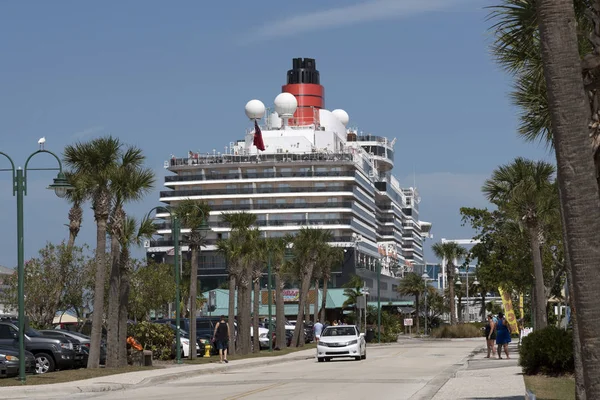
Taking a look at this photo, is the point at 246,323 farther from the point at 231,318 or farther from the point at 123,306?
the point at 123,306

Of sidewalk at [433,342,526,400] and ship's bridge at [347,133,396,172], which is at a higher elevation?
ship's bridge at [347,133,396,172]

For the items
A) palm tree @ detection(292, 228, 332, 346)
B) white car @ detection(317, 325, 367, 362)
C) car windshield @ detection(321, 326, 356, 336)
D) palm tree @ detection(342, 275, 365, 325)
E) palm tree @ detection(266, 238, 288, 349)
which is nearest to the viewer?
white car @ detection(317, 325, 367, 362)

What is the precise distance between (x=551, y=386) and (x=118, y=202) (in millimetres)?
17731

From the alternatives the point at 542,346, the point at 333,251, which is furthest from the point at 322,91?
the point at 542,346

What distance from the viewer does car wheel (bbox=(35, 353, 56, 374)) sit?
3197cm

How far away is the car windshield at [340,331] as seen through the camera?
135ft

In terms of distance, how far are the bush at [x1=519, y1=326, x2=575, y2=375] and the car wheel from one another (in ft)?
47.9

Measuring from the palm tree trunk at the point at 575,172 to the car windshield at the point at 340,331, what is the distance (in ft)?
105

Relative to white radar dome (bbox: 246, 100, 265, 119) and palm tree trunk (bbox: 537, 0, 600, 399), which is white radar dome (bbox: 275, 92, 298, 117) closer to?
white radar dome (bbox: 246, 100, 265, 119)

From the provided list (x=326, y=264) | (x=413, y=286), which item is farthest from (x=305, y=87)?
(x=326, y=264)

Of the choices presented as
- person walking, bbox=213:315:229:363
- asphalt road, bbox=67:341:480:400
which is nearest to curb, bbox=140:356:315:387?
asphalt road, bbox=67:341:480:400

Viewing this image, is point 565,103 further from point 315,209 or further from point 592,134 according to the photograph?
point 315,209

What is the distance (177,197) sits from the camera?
11156 centimetres

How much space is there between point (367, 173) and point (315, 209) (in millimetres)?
19687
